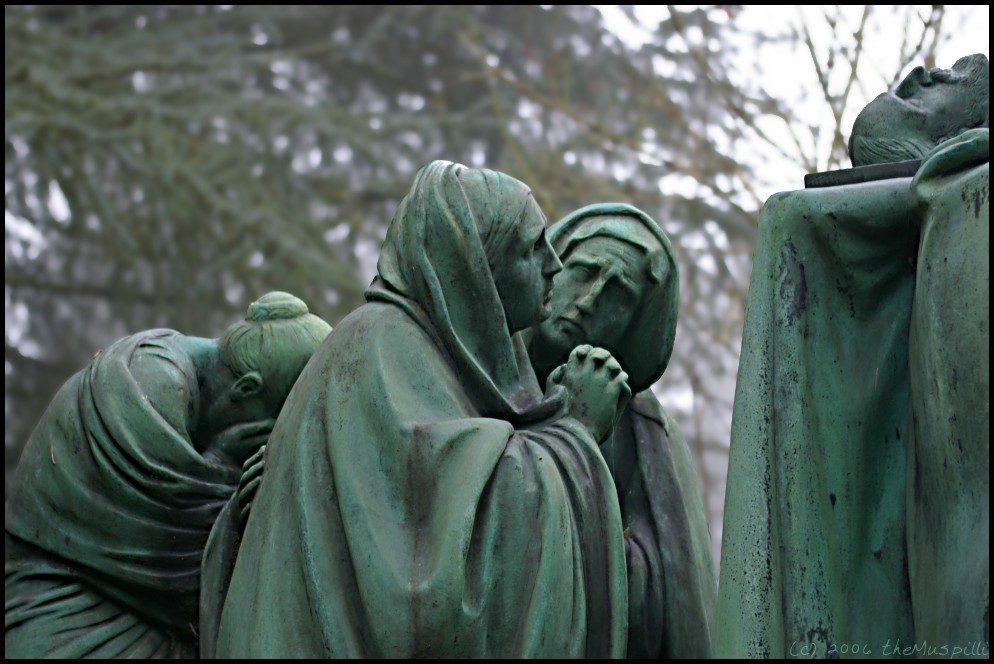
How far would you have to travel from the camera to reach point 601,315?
508 cm

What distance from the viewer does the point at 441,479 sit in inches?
167

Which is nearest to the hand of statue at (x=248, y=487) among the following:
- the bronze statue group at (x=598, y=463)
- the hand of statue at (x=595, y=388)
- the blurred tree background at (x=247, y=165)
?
the bronze statue group at (x=598, y=463)

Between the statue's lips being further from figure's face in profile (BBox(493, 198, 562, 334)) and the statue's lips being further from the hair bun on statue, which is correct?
the hair bun on statue

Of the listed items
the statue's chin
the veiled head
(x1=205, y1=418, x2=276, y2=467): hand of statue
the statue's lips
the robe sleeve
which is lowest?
the robe sleeve

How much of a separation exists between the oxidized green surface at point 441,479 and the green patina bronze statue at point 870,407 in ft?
1.19

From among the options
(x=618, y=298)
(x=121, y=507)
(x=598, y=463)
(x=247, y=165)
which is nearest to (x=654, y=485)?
(x=618, y=298)

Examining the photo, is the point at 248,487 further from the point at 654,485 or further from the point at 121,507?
the point at 654,485

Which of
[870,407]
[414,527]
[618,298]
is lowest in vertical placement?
[414,527]

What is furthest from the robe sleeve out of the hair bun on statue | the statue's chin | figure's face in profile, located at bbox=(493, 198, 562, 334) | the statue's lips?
the statue's lips

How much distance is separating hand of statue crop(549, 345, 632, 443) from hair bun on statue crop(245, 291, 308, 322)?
0.93 meters

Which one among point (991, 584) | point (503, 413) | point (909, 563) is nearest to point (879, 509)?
point (909, 563)

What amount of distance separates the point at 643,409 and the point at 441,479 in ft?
3.57

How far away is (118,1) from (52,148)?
2.44 meters

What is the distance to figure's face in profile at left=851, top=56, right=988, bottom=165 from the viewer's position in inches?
180
